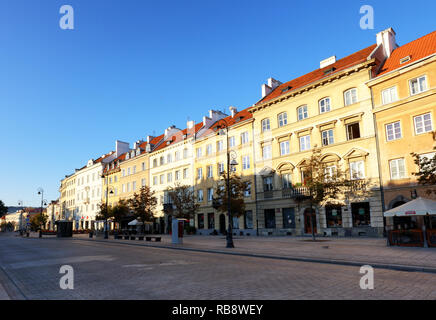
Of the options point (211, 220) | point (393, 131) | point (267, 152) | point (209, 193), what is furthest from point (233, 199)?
point (393, 131)

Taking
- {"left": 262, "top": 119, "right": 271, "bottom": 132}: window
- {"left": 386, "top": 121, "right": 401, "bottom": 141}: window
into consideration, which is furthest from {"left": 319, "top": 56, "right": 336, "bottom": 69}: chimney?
{"left": 386, "top": 121, "right": 401, "bottom": 141}: window

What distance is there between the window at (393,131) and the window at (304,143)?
714 cm

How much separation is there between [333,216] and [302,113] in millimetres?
10582

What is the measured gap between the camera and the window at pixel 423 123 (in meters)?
22.9

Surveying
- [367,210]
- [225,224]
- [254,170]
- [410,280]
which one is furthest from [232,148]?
[410,280]

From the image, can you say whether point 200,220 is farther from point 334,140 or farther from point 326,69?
point 326,69

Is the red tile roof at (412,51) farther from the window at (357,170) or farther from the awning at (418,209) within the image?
the awning at (418,209)

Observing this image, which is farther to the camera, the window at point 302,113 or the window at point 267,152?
the window at point 267,152

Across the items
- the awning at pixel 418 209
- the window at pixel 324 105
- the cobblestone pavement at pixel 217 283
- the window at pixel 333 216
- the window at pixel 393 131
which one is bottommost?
the cobblestone pavement at pixel 217 283

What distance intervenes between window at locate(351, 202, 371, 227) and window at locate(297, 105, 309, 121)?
9.82 metres

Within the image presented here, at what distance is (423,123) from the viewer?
2325cm

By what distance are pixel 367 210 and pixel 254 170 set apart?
1296cm

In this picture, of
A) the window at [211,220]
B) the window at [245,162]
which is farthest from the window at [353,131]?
the window at [211,220]
